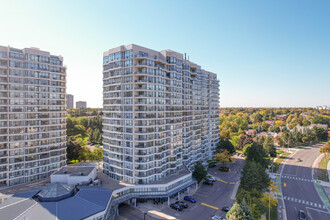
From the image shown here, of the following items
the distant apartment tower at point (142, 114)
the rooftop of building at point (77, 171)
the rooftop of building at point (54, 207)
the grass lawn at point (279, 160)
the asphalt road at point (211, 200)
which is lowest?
the asphalt road at point (211, 200)

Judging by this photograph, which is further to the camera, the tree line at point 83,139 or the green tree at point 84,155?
the tree line at point 83,139

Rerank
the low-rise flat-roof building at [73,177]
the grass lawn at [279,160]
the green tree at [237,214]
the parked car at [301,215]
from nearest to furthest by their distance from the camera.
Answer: the green tree at [237,214] → the parked car at [301,215] → the low-rise flat-roof building at [73,177] → the grass lawn at [279,160]

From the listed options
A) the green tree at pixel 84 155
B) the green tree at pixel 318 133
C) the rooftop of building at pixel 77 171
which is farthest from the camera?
the green tree at pixel 318 133

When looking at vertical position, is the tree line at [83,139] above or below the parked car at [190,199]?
above

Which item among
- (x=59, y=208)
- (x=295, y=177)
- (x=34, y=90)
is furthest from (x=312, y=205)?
(x=34, y=90)

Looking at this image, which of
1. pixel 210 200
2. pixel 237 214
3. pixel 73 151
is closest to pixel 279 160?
pixel 210 200

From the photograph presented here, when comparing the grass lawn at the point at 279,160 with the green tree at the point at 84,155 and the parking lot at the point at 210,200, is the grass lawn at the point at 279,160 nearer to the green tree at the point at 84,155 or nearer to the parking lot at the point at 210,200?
the parking lot at the point at 210,200

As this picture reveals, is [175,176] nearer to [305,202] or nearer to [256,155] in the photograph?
[256,155]

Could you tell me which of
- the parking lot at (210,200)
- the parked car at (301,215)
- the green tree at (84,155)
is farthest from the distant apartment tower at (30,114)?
A: the parked car at (301,215)

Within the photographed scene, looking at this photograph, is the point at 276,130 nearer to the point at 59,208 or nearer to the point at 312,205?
the point at 312,205
